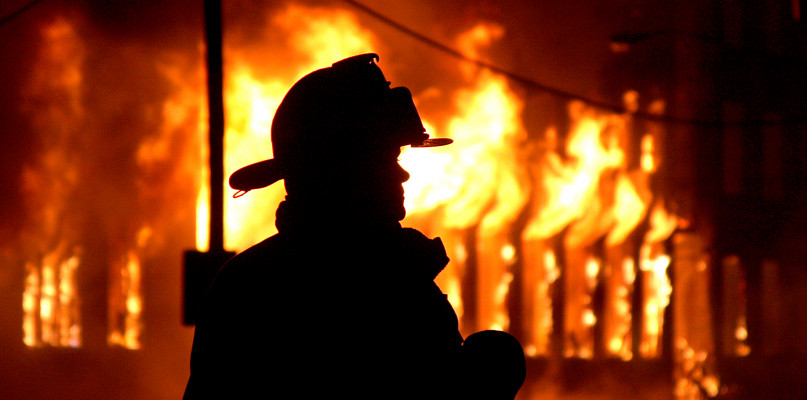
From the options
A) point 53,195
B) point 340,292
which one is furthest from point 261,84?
point 340,292

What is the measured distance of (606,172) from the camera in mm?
11328

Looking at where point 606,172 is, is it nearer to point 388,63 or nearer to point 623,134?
point 623,134

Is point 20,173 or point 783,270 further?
point 20,173

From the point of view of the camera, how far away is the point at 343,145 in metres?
1.40

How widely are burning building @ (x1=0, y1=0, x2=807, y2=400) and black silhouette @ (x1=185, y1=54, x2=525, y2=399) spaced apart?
8.79 m

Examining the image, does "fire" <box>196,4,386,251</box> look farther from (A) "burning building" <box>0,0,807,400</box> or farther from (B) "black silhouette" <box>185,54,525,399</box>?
(B) "black silhouette" <box>185,54,525,399</box>

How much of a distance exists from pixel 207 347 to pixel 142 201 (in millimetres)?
11473

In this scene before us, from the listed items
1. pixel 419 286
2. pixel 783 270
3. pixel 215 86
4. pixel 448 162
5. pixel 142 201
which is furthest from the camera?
pixel 142 201

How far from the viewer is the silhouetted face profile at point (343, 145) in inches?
55.2

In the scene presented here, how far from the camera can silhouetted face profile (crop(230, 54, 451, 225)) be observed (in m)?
1.40

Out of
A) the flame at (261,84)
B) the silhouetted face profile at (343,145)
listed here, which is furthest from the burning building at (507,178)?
the silhouetted face profile at (343,145)

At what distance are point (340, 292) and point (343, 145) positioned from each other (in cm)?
26

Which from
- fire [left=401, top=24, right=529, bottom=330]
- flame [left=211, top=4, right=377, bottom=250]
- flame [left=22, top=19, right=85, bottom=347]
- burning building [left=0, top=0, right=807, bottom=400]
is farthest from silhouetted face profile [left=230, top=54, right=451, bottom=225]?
flame [left=22, top=19, right=85, bottom=347]

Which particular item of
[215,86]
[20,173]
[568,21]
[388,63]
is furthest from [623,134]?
[20,173]
